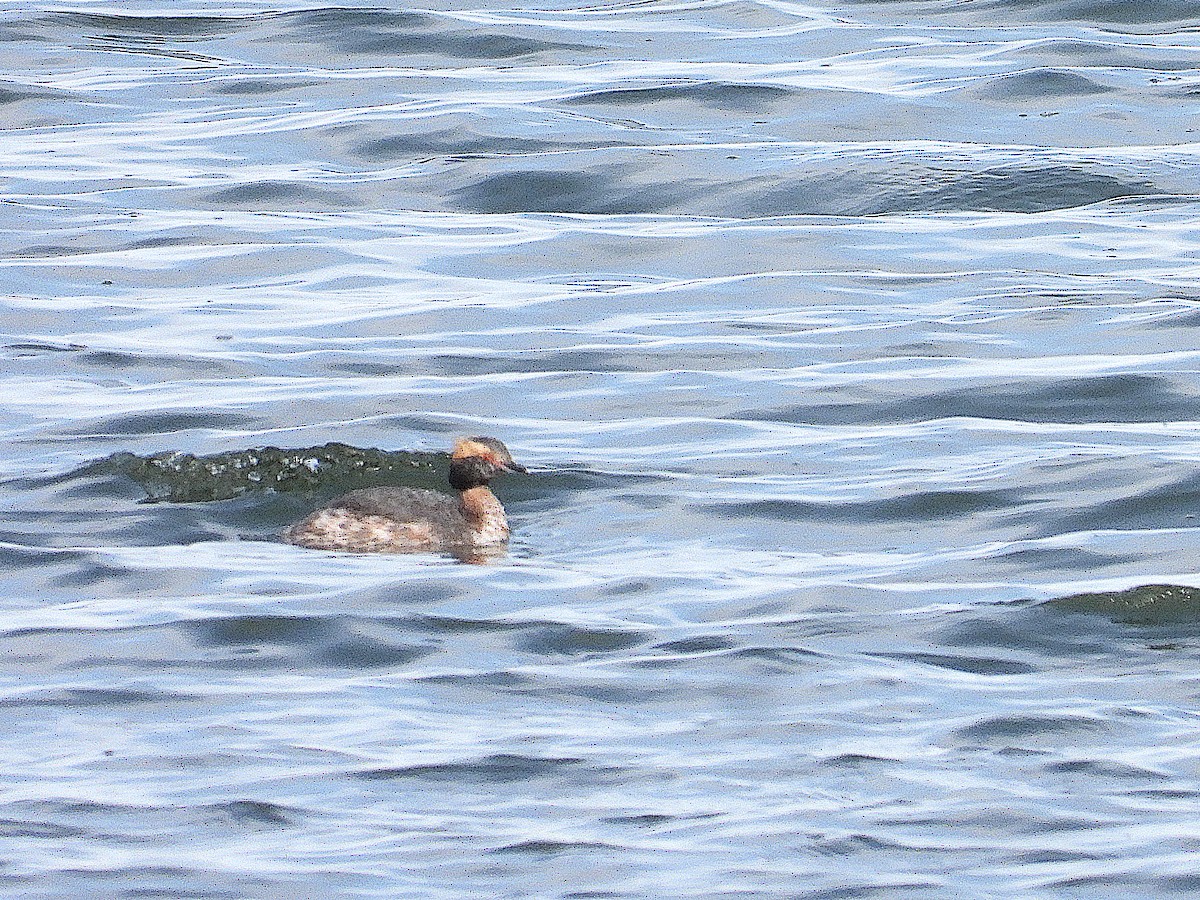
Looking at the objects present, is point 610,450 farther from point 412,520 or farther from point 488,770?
point 488,770

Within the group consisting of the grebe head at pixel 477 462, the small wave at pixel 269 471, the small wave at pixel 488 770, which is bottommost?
the small wave at pixel 269 471

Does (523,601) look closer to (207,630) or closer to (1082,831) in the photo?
(207,630)

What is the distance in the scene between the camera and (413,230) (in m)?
17.3

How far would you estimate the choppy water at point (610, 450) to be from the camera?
7.07 meters

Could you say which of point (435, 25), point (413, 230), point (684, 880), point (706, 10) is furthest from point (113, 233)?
point (684, 880)

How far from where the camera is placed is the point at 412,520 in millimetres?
10547

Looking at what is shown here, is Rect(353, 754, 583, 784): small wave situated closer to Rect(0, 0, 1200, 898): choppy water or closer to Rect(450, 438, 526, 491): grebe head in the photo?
Rect(0, 0, 1200, 898): choppy water

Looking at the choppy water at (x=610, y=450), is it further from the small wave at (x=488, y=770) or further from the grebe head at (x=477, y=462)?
the grebe head at (x=477, y=462)

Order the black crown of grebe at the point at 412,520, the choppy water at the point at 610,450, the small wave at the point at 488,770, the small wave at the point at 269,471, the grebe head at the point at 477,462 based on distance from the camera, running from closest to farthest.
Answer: the choppy water at the point at 610,450 < the small wave at the point at 488,770 < the black crown of grebe at the point at 412,520 < the grebe head at the point at 477,462 < the small wave at the point at 269,471

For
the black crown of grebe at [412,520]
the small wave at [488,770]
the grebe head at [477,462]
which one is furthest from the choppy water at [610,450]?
the grebe head at [477,462]

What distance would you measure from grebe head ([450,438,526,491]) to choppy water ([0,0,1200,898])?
0.97 feet

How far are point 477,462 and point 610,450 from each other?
4.05ft

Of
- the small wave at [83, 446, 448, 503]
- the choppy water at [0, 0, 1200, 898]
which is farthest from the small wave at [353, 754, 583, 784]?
the small wave at [83, 446, 448, 503]

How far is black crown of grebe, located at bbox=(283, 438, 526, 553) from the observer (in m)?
10.3
